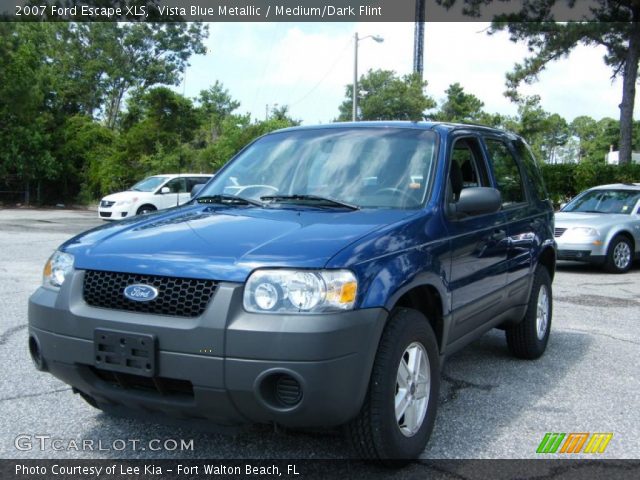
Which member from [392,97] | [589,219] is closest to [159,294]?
[589,219]

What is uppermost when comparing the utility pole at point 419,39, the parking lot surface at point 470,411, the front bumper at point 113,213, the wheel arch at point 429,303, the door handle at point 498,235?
the utility pole at point 419,39

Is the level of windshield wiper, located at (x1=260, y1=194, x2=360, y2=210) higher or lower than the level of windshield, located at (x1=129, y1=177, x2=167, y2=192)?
higher

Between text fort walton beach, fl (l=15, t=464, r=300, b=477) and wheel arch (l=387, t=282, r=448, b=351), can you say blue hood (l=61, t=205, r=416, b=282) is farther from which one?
text fort walton beach, fl (l=15, t=464, r=300, b=477)

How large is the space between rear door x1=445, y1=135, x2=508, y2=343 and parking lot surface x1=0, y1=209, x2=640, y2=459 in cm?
55

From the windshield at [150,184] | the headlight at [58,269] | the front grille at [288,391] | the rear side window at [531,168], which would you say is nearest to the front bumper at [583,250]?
the rear side window at [531,168]

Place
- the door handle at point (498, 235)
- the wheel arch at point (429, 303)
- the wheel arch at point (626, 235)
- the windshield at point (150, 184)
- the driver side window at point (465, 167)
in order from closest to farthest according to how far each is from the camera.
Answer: the wheel arch at point (429, 303), the driver side window at point (465, 167), the door handle at point (498, 235), the wheel arch at point (626, 235), the windshield at point (150, 184)

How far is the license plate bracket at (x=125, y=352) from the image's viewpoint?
110 inches

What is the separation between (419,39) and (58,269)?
5614 cm

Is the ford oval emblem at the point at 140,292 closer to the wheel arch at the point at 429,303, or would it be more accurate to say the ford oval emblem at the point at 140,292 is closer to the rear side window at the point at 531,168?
the wheel arch at the point at 429,303

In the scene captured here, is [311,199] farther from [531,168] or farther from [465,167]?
[531,168]

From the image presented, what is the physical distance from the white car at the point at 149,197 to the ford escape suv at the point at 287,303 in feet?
55.4

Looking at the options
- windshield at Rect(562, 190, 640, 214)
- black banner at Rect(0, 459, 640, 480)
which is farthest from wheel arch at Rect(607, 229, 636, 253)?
black banner at Rect(0, 459, 640, 480)

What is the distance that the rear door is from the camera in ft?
12.6

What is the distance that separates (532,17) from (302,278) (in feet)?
79.4
